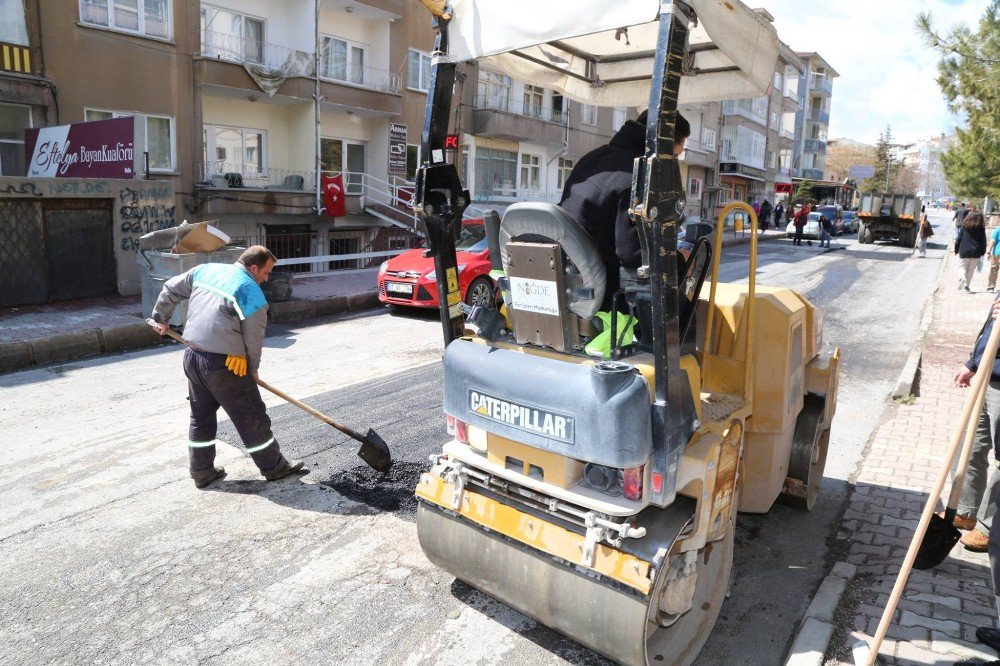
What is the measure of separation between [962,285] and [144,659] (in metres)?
17.9

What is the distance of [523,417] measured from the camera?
3172 millimetres

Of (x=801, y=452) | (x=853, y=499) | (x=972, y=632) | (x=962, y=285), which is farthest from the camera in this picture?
(x=962, y=285)

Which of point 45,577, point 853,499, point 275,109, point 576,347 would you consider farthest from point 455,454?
point 275,109

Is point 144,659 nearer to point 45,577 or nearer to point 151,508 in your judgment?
point 45,577

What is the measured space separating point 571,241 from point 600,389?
645 mm

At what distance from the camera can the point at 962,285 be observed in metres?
16.2

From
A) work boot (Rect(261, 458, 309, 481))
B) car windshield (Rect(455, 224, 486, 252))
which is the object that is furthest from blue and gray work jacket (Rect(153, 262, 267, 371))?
car windshield (Rect(455, 224, 486, 252))

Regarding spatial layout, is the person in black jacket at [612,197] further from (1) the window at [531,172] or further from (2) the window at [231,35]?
(1) the window at [531,172]

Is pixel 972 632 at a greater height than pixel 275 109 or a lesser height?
lesser

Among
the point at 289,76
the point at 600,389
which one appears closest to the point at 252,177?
the point at 289,76

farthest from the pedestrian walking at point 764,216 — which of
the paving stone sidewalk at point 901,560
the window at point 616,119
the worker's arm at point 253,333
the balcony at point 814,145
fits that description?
the worker's arm at point 253,333

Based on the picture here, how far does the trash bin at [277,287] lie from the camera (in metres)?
11.7

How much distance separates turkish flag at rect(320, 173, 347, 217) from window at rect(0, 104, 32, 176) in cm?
691

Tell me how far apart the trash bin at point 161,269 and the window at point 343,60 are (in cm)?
1190
